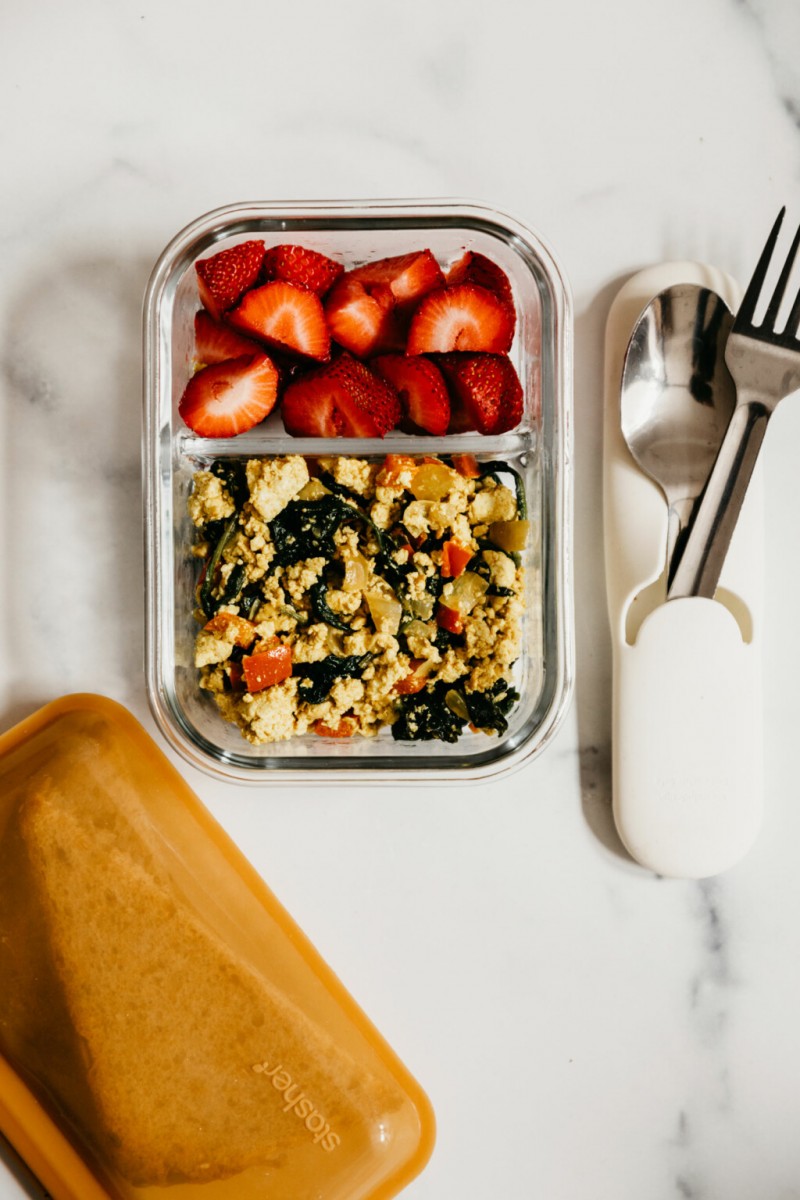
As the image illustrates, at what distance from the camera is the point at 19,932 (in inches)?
47.8

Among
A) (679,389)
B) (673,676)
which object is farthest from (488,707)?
(679,389)

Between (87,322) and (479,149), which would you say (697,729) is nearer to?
(479,149)

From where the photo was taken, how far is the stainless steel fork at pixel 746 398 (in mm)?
1161

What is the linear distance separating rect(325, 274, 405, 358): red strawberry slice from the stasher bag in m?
0.66

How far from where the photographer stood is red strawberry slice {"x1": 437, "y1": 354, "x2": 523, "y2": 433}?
1.08 m

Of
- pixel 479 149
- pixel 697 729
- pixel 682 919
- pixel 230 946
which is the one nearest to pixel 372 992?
pixel 230 946

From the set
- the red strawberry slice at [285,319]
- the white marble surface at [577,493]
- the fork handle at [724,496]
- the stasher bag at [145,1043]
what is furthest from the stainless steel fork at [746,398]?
the stasher bag at [145,1043]

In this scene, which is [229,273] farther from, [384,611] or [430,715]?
[430,715]

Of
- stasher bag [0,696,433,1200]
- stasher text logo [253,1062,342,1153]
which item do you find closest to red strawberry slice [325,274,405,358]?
stasher bag [0,696,433,1200]

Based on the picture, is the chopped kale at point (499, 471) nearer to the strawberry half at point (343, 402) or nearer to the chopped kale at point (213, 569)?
the strawberry half at point (343, 402)

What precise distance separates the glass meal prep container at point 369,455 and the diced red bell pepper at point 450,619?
0.10 m

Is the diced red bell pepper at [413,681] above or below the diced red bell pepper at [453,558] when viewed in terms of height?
below

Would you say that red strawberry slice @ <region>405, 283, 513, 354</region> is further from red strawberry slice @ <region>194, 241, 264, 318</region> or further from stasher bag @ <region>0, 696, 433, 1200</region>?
stasher bag @ <region>0, 696, 433, 1200</region>

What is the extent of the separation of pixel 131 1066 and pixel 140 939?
18cm
